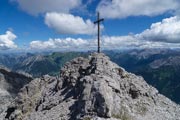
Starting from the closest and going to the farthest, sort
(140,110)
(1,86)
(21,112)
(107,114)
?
(107,114) → (140,110) → (21,112) → (1,86)

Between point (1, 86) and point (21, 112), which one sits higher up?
point (21, 112)

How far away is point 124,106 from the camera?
138ft

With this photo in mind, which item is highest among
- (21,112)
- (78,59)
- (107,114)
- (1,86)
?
(78,59)

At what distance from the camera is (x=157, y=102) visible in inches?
1921

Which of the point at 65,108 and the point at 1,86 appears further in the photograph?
the point at 1,86

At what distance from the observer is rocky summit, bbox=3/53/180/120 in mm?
39500

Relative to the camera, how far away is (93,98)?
39812 mm

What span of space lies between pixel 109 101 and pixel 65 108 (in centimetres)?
863

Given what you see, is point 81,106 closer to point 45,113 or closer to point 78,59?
point 45,113

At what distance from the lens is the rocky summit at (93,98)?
39.5m

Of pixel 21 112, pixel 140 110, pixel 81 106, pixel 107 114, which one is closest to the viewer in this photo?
pixel 107 114

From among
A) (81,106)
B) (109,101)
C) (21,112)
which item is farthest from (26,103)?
(109,101)

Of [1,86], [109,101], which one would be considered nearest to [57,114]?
[109,101]

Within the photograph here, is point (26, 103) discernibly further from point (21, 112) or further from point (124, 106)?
point (124, 106)
